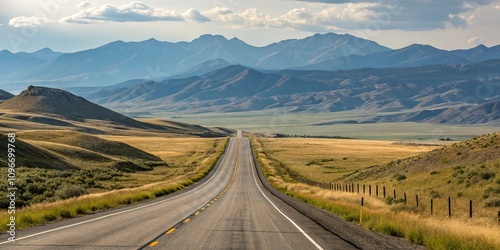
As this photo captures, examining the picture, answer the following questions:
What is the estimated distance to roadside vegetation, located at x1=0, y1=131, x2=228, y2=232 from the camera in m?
26.4

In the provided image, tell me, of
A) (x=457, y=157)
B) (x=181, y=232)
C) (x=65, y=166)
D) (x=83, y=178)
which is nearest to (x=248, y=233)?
(x=181, y=232)

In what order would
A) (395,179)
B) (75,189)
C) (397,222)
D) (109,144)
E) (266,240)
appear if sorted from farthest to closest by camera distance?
(109,144), (395,179), (75,189), (397,222), (266,240)

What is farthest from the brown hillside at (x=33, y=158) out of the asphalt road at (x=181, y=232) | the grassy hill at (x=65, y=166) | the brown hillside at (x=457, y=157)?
the brown hillside at (x=457, y=157)

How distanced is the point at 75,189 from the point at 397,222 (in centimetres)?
2478

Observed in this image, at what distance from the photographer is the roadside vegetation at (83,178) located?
26.4 metres

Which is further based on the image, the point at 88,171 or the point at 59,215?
the point at 88,171

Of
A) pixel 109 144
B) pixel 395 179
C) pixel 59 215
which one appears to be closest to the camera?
pixel 59 215

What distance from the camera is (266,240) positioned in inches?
666

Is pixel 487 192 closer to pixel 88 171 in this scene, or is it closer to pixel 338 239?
pixel 338 239

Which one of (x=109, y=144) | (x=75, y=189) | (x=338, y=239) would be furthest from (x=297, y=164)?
(x=338, y=239)

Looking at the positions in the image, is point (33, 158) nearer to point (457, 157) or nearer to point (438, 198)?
point (438, 198)

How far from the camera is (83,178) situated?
172 feet

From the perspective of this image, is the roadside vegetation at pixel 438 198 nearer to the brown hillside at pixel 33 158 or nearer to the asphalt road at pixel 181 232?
the asphalt road at pixel 181 232

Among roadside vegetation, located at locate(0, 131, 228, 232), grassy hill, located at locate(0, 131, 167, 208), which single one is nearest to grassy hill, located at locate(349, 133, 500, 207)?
roadside vegetation, located at locate(0, 131, 228, 232)
